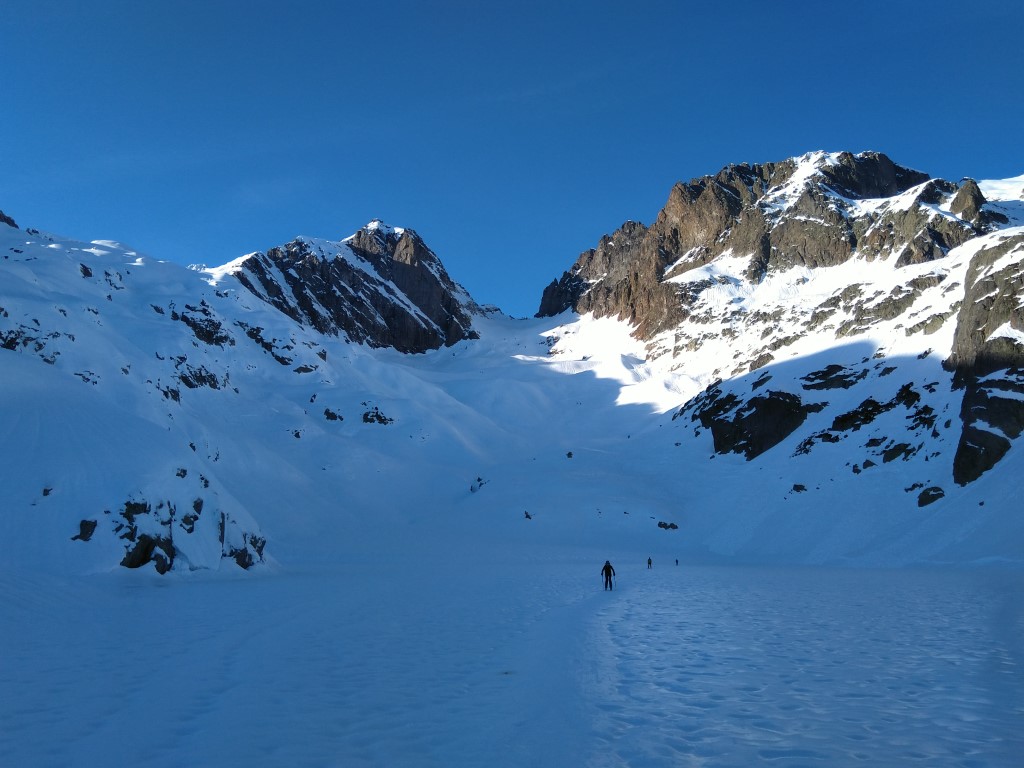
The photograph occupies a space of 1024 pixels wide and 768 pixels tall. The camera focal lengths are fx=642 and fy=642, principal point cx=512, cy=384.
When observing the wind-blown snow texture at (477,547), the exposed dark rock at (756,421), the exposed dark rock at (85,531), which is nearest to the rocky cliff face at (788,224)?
the wind-blown snow texture at (477,547)

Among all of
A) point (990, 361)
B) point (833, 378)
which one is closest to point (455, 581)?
point (990, 361)

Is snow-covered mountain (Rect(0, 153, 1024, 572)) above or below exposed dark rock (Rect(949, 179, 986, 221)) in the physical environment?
below

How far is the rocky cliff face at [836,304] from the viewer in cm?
4366

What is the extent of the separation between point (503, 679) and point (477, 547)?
34.8 m

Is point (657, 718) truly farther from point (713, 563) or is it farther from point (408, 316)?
point (408, 316)

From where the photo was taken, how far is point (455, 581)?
26016 millimetres

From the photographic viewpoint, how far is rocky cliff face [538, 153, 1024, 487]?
43656mm

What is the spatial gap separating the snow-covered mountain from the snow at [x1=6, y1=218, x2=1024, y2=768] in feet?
1.06

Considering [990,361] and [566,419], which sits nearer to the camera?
[990,361]

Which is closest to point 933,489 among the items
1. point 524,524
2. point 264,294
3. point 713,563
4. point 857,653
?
point 713,563

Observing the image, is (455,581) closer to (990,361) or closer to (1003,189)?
(990,361)

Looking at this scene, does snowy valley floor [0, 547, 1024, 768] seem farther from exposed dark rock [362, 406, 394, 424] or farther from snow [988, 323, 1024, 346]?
exposed dark rock [362, 406, 394, 424]

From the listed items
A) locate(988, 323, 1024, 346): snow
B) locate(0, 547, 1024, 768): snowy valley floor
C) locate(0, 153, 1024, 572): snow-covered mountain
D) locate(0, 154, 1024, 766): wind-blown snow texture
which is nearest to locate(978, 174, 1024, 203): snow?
locate(0, 153, 1024, 572): snow-covered mountain

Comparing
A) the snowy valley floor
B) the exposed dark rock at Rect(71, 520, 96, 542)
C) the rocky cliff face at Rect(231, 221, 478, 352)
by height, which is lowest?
the snowy valley floor
